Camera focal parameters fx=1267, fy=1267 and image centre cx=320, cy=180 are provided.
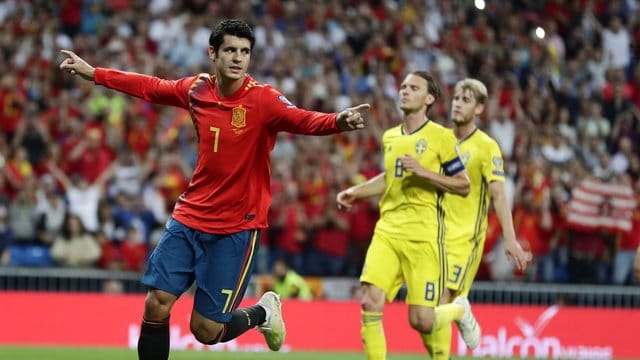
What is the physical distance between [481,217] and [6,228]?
26.9ft

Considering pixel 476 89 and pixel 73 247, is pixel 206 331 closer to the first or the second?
pixel 476 89

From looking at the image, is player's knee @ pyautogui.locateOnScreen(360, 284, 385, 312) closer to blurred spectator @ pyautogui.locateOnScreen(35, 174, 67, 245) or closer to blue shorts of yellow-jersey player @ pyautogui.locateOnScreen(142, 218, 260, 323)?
blue shorts of yellow-jersey player @ pyautogui.locateOnScreen(142, 218, 260, 323)

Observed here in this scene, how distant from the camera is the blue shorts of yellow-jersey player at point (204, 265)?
868 centimetres

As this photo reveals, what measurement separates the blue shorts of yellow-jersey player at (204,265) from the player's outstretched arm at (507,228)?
9.17ft

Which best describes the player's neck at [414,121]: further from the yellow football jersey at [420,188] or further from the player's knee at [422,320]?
the player's knee at [422,320]

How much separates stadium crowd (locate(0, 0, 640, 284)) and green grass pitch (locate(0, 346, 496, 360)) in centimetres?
217

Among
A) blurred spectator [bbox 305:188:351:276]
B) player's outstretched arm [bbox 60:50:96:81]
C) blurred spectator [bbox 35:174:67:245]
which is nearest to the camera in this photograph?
player's outstretched arm [bbox 60:50:96:81]

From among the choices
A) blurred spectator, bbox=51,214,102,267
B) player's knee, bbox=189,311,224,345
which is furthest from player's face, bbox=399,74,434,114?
blurred spectator, bbox=51,214,102,267

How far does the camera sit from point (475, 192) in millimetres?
11594

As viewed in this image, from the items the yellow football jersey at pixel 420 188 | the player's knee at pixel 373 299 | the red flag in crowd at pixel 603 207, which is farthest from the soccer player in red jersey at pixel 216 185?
the red flag in crowd at pixel 603 207

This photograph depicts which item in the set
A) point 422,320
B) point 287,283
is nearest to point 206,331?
point 422,320

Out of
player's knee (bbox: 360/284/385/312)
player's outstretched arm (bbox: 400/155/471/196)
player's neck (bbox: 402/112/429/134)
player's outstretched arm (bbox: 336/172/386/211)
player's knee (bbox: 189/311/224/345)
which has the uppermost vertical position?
player's neck (bbox: 402/112/429/134)

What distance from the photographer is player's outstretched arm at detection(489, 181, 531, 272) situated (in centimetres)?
1083

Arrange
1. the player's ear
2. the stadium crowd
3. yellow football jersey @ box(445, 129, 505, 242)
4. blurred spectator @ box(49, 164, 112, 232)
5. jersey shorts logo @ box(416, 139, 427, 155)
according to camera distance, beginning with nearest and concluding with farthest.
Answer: jersey shorts logo @ box(416, 139, 427, 155)
the player's ear
yellow football jersey @ box(445, 129, 505, 242)
blurred spectator @ box(49, 164, 112, 232)
the stadium crowd
